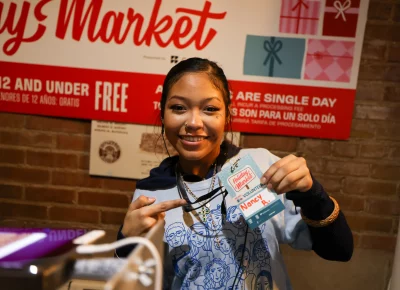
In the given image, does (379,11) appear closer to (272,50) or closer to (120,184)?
(272,50)

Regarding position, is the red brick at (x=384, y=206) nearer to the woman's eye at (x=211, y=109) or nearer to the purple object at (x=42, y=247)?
the woman's eye at (x=211, y=109)

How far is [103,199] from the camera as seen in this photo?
1.60 m

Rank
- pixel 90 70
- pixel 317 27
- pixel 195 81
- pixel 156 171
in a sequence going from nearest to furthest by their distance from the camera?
1. pixel 195 81
2. pixel 156 171
3. pixel 317 27
4. pixel 90 70

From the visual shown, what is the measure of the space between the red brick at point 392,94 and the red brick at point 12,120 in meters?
1.49

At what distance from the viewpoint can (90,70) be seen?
148 centimetres

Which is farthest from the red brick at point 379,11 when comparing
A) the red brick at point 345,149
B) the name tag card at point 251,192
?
the name tag card at point 251,192

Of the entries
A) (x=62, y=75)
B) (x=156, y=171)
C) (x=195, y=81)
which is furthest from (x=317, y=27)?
(x=62, y=75)

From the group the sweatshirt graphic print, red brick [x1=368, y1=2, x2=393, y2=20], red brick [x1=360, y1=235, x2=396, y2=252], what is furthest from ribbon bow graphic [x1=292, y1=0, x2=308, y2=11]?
red brick [x1=360, y1=235, x2=396, y2=252]

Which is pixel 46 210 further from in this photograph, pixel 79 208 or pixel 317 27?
pixel 317 27

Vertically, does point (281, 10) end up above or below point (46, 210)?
above

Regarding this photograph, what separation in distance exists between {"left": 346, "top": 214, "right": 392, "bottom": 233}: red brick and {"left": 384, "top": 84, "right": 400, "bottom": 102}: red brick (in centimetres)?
48

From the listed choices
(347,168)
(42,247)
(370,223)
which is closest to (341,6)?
(347,168)

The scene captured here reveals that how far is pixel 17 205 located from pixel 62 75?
2.06 feet

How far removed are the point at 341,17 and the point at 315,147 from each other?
50 centimetres
